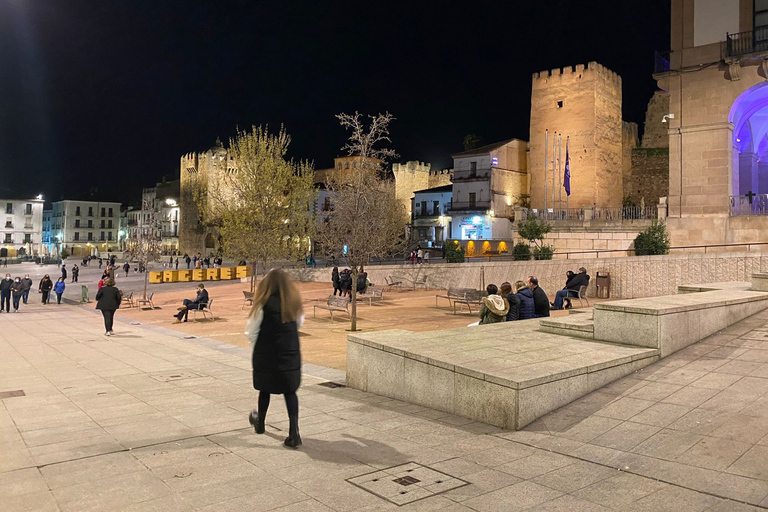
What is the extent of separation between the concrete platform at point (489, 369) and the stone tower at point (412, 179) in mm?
59994

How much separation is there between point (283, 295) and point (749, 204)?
1979 cm

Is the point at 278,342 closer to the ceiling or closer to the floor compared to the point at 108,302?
closer to the ceiling

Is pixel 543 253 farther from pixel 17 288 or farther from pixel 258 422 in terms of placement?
pixel 17 288

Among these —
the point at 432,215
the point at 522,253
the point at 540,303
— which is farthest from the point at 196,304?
the point at 432,215

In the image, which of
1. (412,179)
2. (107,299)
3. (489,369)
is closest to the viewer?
(489,369)

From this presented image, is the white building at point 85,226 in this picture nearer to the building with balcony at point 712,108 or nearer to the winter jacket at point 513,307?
the building with balcony at point 712,108

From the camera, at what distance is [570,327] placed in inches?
325

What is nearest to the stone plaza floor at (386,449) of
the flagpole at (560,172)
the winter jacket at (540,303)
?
the winter jacket at (540,303)

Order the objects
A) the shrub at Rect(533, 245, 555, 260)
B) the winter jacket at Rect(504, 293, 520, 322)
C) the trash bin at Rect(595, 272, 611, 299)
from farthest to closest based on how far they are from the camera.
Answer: the shrub at Rect(533, 245, 555, 260) → the trash bin at Rect(595, 272, 611, 299) → the winter jacket at Rect(504, 293, 520, 322)

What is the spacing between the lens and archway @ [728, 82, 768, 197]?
2031 cm

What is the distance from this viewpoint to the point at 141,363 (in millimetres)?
9344

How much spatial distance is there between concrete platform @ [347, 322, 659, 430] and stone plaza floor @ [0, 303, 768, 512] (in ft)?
0.54

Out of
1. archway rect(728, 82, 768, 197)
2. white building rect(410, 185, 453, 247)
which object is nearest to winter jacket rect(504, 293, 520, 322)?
archway rect(728, 82, 768, 197)

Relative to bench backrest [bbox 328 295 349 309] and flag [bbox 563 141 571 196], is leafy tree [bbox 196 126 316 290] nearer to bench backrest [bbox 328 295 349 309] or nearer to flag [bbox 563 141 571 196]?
bench backrest [bbox 328 295 349 309]
